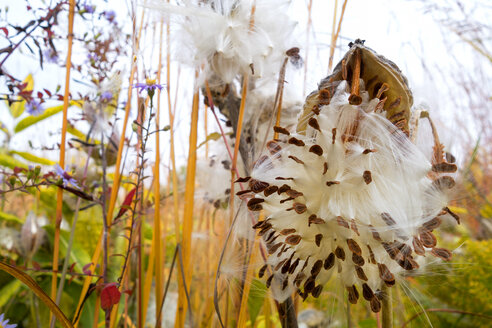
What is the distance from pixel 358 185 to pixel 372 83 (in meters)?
0.10

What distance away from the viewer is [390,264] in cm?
35

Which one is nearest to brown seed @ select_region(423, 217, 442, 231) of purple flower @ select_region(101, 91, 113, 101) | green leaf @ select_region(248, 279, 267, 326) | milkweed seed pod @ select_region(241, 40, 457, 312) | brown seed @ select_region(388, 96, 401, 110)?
milkweed seed pod @ select_region(241, 40, 457, 312)

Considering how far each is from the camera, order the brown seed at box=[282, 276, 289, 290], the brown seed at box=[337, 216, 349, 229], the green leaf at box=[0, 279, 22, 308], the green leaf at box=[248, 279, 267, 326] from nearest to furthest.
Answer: the brown seed at box=[337, 216, 349, 229] < the brown seed at box=[282, 276, 289, 290] < the green leaf at box=[248, 279, 267, 326] < the green leaf at box=[0, 279, 22, 308]

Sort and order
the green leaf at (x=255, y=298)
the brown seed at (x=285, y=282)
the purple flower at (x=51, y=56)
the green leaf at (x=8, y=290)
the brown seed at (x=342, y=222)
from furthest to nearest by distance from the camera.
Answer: the green leaf at (x=8, y=290) → the purple flower at (x=51, y=56) → the green leaf at (x=255, y=298) → the brown seed at (x=285, y=282) → the brown seed at (x=342, y=222)

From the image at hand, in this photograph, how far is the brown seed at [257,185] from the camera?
1.13ft

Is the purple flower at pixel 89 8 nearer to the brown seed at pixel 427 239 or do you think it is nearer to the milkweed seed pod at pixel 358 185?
the milkweed seed pod at pixel 358 185

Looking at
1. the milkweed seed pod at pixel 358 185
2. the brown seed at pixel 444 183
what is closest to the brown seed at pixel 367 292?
the milkweed seed pod at pixel 358 185

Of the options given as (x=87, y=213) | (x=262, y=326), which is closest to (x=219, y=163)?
(x=262, y=326)

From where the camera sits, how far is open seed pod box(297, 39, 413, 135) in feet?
1.07

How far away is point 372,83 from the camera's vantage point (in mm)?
350

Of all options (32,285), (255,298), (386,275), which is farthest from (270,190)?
(255,298)

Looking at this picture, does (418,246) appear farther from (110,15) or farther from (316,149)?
(110,15)

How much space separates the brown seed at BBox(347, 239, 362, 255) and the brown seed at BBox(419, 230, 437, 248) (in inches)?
2.7

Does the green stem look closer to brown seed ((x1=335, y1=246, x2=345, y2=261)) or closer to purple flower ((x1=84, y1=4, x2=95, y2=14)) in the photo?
brown seed ((x1=335, y1=246, x2=345, y2=261))
